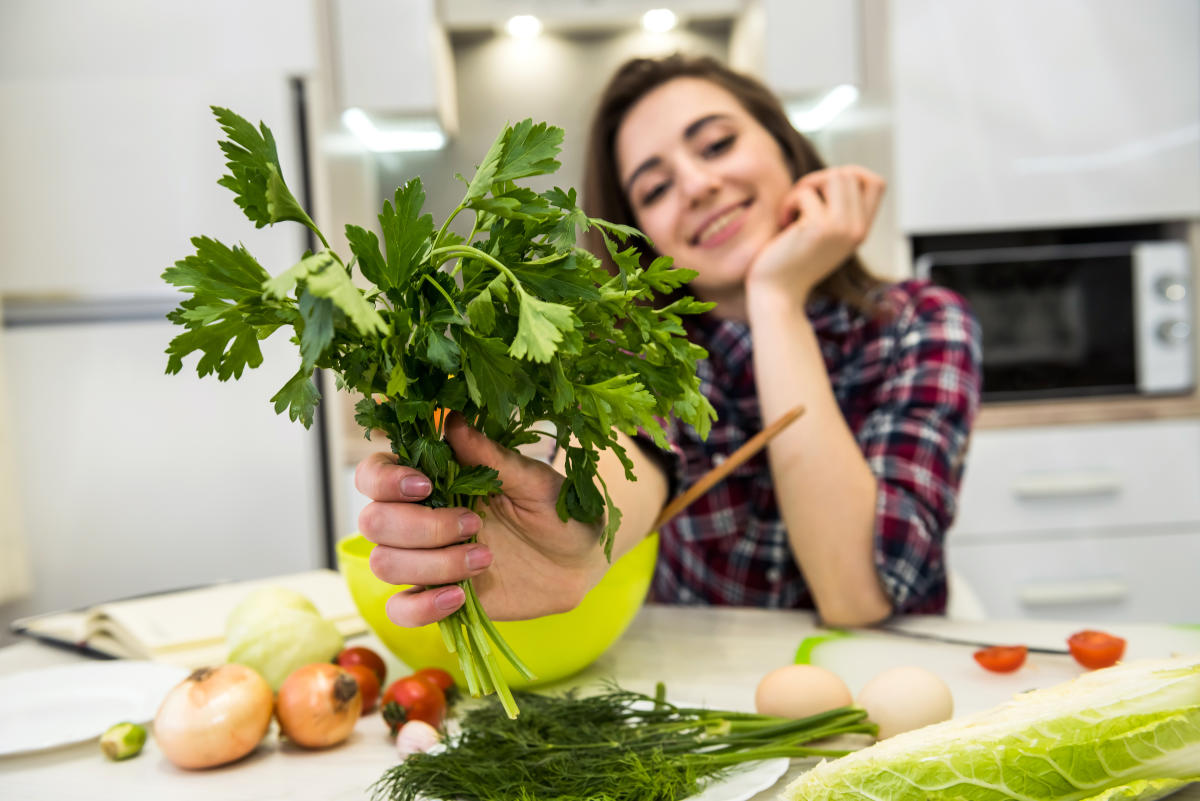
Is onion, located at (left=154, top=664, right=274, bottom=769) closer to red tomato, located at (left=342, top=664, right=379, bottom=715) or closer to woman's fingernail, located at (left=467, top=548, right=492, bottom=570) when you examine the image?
red tomato, located at (left=342, top=664, right=379, bottom=715)

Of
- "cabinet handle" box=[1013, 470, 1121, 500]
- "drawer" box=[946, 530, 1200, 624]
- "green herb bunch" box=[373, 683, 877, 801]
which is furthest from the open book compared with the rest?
"cabinet handle" box=[1013, 470, 1121, 500]

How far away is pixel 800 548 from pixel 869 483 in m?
0.12

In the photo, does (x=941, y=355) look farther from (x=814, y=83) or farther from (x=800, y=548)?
(x=814, y=83)

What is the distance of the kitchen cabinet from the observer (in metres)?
2.18

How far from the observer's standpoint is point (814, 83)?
88.8 inches

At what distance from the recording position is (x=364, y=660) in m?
0.82

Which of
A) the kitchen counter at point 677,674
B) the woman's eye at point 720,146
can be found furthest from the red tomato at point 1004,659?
the woman's eye at point 720,146

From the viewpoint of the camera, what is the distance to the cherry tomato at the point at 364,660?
813mm

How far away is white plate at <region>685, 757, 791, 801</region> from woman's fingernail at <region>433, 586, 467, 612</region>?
0.63 feet

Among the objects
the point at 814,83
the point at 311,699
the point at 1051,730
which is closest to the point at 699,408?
the point at 1051,730

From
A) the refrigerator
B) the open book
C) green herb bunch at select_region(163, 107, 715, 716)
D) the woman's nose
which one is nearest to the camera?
green herb bunch at select_region(163, 107, 715, 716)

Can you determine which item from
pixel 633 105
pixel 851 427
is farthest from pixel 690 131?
pixel 851 427

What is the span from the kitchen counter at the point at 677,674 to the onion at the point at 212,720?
Answer: 0.06 feet

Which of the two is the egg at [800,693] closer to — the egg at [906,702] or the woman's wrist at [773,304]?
the egg at [906,702]
